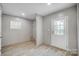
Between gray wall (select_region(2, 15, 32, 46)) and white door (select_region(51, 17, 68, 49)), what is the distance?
0.46m

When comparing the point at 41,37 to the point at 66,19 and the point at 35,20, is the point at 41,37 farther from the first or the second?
the point at 66,19

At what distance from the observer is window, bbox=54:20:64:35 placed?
1.07 m

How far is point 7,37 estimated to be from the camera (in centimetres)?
108

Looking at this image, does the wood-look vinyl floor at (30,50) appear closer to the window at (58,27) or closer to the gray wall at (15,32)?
the gray wall at (15,32)

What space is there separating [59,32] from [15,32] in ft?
2.76

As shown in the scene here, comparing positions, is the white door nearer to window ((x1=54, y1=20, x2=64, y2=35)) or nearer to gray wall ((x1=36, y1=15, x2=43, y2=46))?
window ((x1=54, y1=20, x2=64, y2=35))

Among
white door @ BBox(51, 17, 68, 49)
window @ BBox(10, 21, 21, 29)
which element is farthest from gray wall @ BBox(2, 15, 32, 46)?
white door @ BBox(51, 17, 68, 49)

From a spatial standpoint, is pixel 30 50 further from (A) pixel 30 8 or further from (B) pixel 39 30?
(A) pixel 30 8

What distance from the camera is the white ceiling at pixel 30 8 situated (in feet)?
3.27

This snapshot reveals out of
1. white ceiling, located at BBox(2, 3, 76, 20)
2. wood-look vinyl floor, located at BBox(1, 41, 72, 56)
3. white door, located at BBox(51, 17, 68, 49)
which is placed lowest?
wood-look vinyl floor, located at BBox(1, 41, 72, 56)

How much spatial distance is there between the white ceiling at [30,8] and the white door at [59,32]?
0.69 feet

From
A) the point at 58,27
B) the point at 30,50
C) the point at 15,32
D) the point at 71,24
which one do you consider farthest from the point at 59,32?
the point at 15,32

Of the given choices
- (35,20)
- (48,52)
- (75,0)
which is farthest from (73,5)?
(48,52)

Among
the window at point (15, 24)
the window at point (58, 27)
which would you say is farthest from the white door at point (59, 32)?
the window at point (15, 24)
